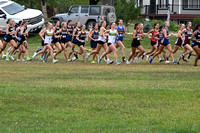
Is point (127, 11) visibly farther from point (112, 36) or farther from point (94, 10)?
point (112, 36)

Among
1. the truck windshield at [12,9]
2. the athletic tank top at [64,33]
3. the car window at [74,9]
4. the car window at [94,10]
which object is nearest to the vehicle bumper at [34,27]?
the truck windshield at [12,9]

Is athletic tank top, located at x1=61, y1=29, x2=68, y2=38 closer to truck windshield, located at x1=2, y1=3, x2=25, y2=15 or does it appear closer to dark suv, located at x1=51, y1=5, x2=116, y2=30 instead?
truck windshield, located at x1=2, y1=3, x2=25, y2=15

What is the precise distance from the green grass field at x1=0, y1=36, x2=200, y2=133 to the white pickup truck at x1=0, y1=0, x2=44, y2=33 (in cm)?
2196

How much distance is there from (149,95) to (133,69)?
7726 mm

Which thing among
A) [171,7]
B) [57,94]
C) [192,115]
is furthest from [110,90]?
[171,7]

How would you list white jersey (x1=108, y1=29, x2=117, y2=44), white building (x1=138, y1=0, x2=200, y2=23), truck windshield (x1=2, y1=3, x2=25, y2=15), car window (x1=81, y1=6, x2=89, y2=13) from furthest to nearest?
white building (x1=138, y1=0, x2=200, y2=23) → car window (x1=81, y1=6, x2=89, y2=13) → truck windshield (x1=2, y1=3, x2=25, y2=15) → white jersey (x1=108, y1=29, x2=117, y2=44)

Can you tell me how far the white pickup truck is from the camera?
40.2 m

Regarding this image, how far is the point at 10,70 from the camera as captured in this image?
2000 cm

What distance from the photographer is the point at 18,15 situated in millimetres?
40500

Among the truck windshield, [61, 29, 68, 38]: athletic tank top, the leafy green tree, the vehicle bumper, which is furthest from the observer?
the leafy green tree

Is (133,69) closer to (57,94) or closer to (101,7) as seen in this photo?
(57,94)

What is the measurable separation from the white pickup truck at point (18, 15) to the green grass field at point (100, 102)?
864 inches

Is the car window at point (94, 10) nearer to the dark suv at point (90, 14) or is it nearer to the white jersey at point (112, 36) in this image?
the dark suv at point (90, 14)

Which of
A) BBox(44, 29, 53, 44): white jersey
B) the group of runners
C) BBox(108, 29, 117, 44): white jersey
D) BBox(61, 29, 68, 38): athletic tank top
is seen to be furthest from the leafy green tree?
BBox(108, 29, 117, 44): white jersey
